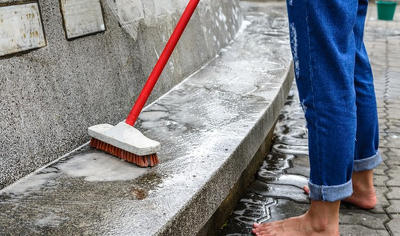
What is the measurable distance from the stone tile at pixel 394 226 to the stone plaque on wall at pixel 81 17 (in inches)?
59.2

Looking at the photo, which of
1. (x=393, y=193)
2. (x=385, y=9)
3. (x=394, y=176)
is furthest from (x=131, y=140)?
(x=385, y=9)

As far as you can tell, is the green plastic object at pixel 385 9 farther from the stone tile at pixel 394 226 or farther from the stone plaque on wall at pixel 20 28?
the stone plaque on wall at pixel 20 28

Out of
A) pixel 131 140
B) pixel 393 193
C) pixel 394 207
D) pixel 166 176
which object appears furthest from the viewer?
pixel 393 193

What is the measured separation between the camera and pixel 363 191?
2.18 metres

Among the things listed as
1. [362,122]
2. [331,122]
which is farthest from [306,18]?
[362,122]

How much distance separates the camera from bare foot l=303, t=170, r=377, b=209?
84.7 inches

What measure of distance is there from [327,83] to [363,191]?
2.53ft

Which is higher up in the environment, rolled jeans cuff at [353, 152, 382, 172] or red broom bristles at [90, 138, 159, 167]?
red broom bristles at [90, 138, 159, 167]

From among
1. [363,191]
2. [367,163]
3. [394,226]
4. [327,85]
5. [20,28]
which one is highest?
[20,28]

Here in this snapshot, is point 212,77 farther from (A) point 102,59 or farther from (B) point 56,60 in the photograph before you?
(B) point 56,60

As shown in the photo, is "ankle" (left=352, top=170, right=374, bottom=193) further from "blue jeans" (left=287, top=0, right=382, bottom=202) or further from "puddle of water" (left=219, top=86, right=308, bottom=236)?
"blue jeans" (left=287, top=0, right=382, bottom=202)

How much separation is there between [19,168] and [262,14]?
4.87 m

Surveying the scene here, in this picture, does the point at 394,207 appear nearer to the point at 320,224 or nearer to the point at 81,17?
the point at 320,224

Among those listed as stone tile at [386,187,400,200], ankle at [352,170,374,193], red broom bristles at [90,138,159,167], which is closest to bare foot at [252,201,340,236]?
ankle at [352,170,374,193]
